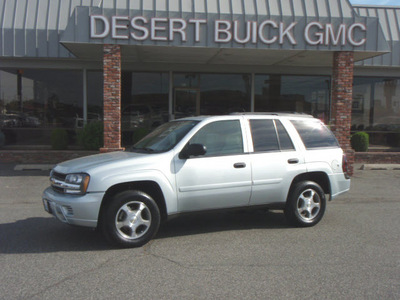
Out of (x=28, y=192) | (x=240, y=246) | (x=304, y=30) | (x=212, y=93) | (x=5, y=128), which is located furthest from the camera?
(x=212, y=93)

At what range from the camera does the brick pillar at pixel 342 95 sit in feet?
35.8

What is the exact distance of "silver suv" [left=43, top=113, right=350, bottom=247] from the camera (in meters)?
4.89

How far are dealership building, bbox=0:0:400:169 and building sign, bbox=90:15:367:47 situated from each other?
0.03 metres

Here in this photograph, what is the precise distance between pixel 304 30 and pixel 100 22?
556cm

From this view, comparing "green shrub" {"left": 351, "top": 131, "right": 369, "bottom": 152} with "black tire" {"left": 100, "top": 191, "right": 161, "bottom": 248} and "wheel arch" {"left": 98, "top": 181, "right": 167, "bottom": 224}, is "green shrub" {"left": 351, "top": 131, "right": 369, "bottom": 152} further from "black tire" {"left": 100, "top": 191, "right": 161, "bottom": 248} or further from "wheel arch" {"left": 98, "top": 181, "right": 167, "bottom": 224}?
"black tire" {"left": 100, "top": 191, "right": 161, "bottom": 248}

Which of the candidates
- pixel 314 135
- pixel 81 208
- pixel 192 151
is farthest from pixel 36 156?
pixel 314 135

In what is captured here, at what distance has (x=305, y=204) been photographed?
6.05m

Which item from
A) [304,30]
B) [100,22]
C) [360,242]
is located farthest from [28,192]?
[304,30]

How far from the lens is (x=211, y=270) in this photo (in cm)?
429

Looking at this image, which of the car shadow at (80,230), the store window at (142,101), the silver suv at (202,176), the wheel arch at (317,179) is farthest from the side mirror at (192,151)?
the store window at (142,101)

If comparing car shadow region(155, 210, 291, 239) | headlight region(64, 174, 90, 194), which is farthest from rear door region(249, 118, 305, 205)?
headlight region(64, 174, 90, 194)

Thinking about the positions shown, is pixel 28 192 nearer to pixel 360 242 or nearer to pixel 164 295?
pixel 164 295

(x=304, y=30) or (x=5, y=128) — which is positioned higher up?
(x=304, y=30)

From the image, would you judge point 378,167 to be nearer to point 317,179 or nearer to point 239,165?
point 317,179
